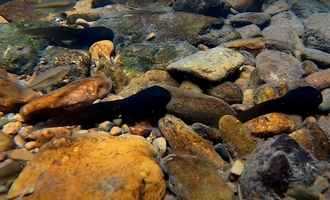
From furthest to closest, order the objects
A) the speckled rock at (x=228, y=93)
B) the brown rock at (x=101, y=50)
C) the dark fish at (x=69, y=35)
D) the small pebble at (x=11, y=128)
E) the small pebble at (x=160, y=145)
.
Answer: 1. the dark fish at (x=69, y=35)
2. the brown rock at (x=101, y=50)
3. the speckled rock at (x=228, y=93)
4. the small pebble at (x=11, y=128)
5. the small pebble at (x=160, y=145)

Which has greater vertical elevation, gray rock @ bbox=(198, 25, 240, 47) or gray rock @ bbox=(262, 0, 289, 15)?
gray rock @ bbox=(198, 25, 240, 47)

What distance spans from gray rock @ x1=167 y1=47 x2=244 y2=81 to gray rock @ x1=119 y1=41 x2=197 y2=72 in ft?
1.78

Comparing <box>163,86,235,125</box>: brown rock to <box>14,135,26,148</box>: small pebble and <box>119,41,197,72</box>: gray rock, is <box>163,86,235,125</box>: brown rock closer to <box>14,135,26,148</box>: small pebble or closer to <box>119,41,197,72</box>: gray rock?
<box>119,41,197,72</box>: gray rock

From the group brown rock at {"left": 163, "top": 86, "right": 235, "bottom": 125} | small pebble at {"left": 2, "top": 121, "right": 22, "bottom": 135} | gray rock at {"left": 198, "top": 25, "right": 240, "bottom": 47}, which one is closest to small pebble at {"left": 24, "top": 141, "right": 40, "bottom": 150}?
small pebble at {"left": 2, "top": 121, "right": 22, "bottom": 135}

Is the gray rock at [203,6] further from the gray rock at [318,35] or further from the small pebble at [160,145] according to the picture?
the small pebble at [160,145]

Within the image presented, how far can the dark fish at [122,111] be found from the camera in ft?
14.5

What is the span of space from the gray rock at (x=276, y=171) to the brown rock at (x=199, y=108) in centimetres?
101

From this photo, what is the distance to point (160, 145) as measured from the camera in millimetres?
4109

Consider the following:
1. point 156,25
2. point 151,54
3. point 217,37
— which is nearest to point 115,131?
point 151,54

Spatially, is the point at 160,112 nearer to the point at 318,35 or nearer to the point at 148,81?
the point at 148,81

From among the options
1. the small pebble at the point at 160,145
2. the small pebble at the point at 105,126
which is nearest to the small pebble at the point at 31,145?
the small pebble at the point at 105,126

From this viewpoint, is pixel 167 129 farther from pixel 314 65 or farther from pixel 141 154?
pixel 314 65

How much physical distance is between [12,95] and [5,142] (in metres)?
0.86

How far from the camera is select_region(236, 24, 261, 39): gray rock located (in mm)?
7434
